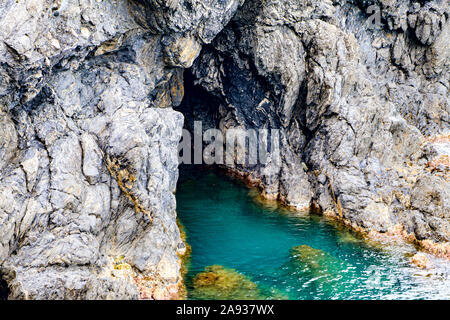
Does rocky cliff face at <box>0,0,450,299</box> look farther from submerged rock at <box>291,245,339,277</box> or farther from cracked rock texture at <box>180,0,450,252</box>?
submerged rock at <box>291,245,339,277</box>

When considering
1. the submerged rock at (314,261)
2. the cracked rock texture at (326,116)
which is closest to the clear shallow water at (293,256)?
the submerged rock at (314,261)

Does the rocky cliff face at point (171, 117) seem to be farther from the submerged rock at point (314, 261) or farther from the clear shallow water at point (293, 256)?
the submerged rock at point (314, 261)

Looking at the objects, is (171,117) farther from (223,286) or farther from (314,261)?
(314,261)

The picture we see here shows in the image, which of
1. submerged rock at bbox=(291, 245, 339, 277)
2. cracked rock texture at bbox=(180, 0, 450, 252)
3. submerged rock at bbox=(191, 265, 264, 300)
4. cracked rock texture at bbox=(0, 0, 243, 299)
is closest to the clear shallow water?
submerged rock at bbox=(291, 245, 339, 277)

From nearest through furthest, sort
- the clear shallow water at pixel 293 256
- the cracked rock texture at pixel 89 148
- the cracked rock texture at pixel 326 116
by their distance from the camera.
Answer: the cracked rock texture at pixel 89 148 < the clear shallow water at pixel 293 256 < the cracked rock texture at pixel 326 116

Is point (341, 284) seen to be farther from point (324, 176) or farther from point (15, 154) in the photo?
point (15, 154)
